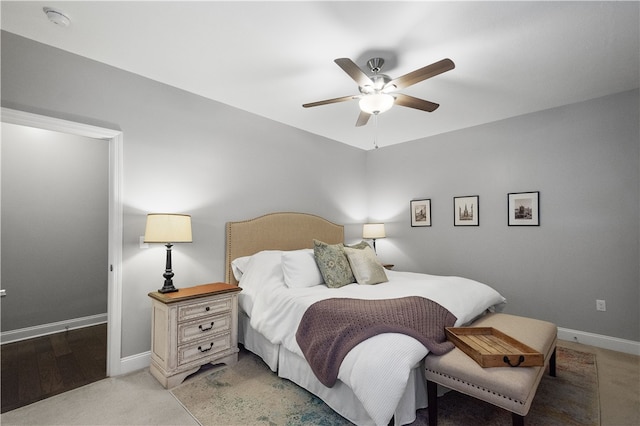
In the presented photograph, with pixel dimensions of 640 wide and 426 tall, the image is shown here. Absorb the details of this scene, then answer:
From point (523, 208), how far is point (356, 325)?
3025mm

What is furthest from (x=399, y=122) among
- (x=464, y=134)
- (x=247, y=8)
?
(x=247, y=8)

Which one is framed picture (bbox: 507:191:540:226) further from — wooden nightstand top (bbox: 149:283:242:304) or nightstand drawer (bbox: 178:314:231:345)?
nightstand drawer (bbox: 178:314:231:345)

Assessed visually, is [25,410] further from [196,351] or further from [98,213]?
[98,213]

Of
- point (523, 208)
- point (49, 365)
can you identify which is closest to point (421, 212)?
point (523, 208)

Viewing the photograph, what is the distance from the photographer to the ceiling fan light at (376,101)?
7.79 feet

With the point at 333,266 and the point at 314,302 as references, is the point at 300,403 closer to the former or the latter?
the point at 314,302

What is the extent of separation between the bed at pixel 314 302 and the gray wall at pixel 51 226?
2081 millimetres

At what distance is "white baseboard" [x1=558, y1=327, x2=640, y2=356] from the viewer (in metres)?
3.07

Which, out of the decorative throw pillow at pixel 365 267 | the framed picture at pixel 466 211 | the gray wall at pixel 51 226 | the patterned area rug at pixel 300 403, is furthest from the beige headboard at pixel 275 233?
the gray wall at pixel 51 226

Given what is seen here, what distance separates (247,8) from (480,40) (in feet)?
5.68

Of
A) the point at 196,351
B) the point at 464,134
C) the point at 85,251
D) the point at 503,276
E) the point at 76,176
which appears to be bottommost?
the point at 196,351

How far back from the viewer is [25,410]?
2.07 m

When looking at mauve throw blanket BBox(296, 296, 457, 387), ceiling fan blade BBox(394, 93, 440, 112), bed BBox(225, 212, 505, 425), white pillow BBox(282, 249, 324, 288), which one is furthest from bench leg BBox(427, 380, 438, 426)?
ceiling fan blade BBox(394, 93, 440, 112)

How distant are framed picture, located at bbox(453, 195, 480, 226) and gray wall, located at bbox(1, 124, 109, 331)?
16.0 feet
